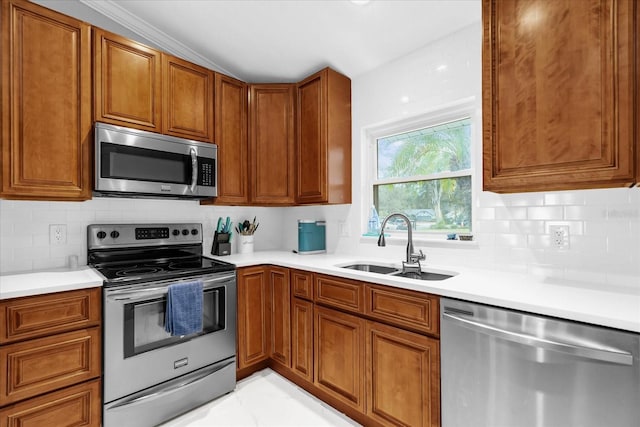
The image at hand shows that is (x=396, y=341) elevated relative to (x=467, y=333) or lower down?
lower down

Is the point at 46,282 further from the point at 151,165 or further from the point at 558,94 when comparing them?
the point at 558,94

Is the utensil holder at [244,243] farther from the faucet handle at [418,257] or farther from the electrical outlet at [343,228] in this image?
the faucet handle at [418,257]

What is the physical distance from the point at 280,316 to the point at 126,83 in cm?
193

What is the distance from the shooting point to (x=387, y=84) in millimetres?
2488

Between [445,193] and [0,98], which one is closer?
[0,98]

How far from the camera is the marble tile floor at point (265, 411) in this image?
1.92 metres

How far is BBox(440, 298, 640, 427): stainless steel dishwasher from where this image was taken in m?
1.07

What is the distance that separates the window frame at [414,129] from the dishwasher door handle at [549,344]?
2.86 feet

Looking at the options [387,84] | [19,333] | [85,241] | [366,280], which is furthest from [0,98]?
[387,84]

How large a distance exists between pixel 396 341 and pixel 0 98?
2438mm

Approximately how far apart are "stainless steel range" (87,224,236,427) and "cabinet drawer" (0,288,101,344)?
0.07 metres

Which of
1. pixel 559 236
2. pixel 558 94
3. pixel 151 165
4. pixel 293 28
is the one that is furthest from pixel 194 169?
pixel 559 236

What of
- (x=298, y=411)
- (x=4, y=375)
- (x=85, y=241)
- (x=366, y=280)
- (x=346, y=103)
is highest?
(x=346, y=103)

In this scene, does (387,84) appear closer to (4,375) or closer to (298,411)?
(298,411)
